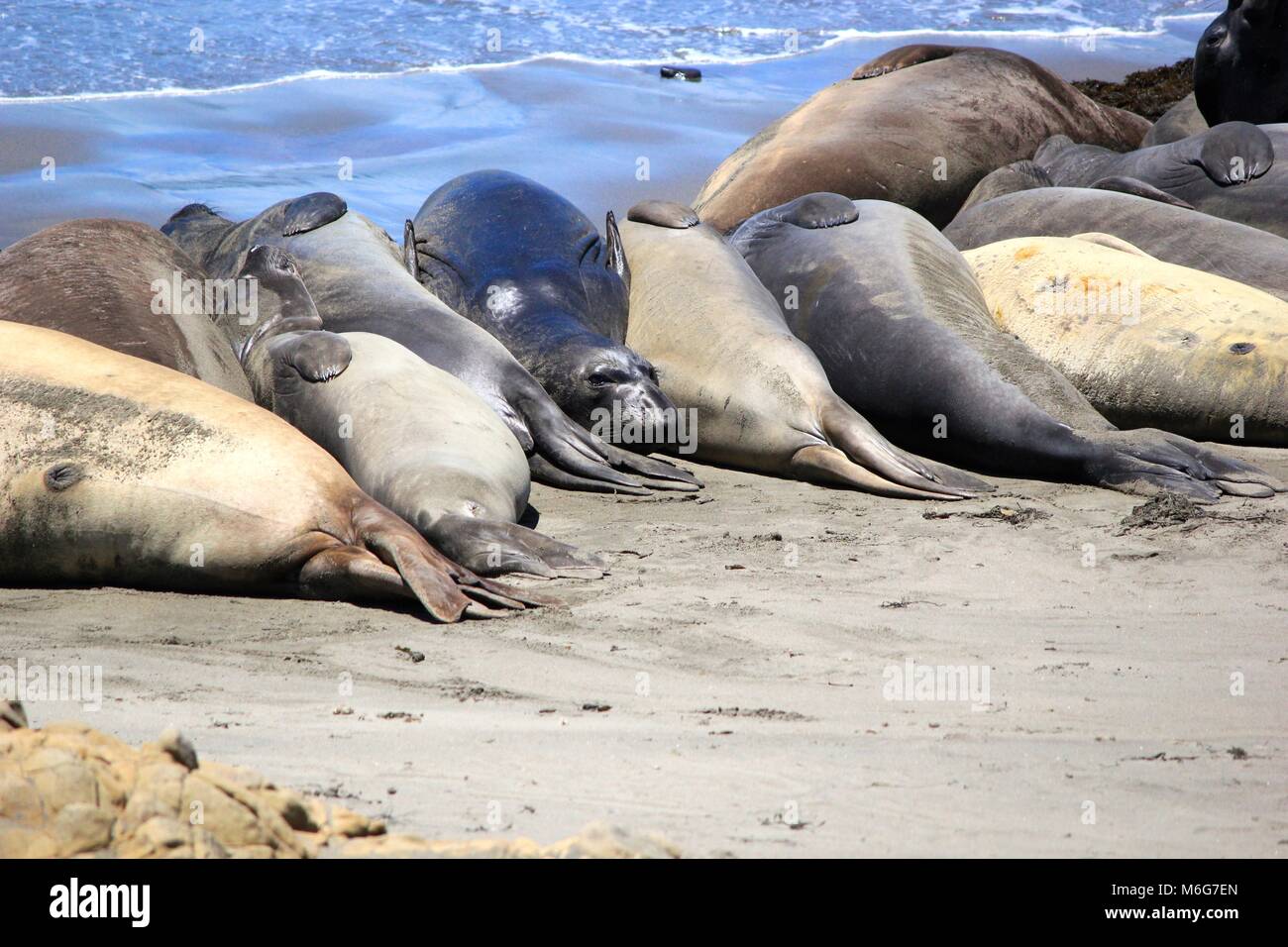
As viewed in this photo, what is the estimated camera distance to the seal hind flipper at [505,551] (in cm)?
434

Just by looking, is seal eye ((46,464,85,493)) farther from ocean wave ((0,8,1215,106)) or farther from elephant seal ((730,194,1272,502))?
ocean wave ((0,8,1215,106))

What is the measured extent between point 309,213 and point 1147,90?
8.99m

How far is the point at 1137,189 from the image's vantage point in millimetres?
8328

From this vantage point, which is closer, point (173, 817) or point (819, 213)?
point (173, 817)

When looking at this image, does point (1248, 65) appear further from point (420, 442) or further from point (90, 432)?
point (90, 432)

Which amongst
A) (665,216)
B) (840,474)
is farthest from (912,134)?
(840,474)

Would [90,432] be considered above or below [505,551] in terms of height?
above

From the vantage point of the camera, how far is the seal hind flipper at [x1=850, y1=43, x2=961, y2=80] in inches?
399

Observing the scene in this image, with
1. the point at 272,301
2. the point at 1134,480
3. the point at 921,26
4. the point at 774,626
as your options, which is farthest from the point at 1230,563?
the point at 921,26

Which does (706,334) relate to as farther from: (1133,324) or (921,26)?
(921,26)

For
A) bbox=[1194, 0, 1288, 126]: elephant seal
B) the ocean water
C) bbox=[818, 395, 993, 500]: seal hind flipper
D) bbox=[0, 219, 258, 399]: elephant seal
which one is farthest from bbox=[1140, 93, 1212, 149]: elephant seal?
the ocean water

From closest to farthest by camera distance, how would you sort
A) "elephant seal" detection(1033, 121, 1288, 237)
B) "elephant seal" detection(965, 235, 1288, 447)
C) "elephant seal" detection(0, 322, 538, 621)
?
"elephant seal" detection(0, 322, 538, 621) → "elephant seal" detection(965, 235, 1288, 447) → "elephant seal" detection(1033, 121, 1288, 237)

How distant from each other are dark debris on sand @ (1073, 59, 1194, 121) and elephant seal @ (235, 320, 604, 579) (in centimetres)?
886
